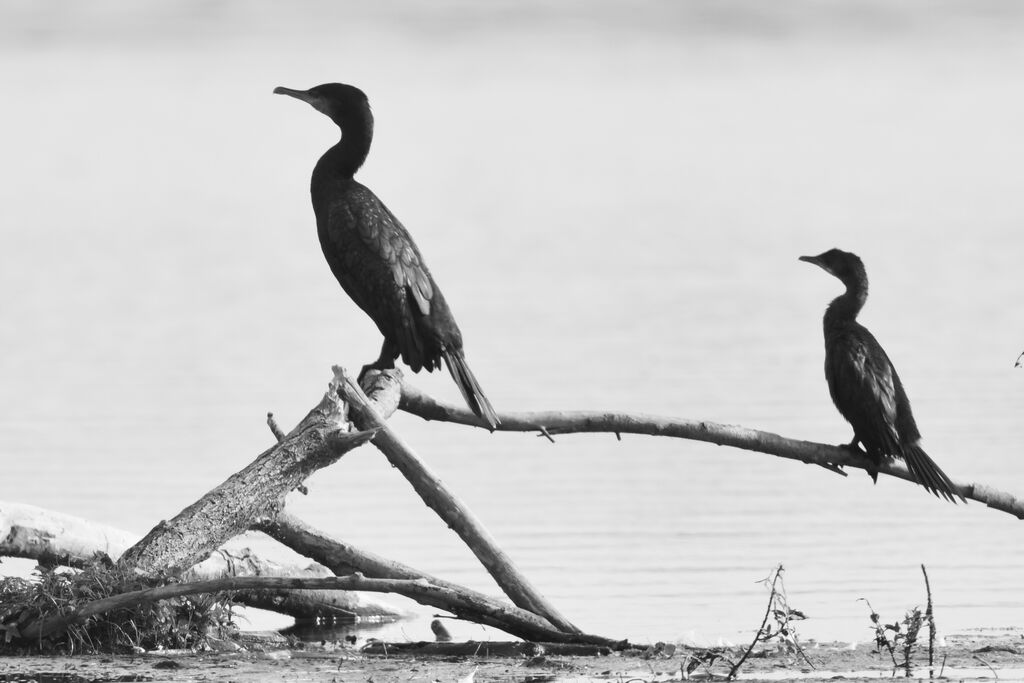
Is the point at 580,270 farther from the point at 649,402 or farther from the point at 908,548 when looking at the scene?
the point at 908,548

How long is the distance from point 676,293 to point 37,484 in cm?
1552

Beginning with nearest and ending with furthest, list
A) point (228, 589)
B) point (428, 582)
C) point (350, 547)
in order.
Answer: point (228, 589)
point (428, 582)
point (350, 547)

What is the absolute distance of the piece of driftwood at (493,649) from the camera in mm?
→ 6656

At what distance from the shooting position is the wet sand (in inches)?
245

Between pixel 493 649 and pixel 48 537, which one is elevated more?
pixel 48 537

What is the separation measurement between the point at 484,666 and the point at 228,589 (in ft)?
2.72

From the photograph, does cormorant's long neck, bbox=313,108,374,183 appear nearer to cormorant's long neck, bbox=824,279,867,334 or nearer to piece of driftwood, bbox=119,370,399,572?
piece of driftwood, bbox=119,370,399,572

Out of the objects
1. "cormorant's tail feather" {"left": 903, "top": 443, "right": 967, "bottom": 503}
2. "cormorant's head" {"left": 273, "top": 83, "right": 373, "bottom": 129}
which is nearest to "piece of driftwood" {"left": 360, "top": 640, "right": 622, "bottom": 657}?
"cormorant's tail feather" {"left": 903, "top": 443, "right": 967, "bottom": 503}

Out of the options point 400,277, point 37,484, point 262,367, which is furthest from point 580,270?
point 400,277

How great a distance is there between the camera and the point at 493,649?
679 centimetres

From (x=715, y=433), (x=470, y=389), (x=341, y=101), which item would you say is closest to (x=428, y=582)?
(x=470, y=389)

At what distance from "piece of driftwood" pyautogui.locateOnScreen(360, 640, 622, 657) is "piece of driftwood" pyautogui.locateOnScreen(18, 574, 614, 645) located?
93mm

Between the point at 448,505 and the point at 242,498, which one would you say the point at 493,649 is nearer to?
the point at 448,505

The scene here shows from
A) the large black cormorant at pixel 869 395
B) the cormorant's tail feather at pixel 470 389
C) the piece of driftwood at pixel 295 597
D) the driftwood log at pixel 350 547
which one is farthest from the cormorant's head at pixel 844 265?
the piece of driftwood at pixel 295 597
